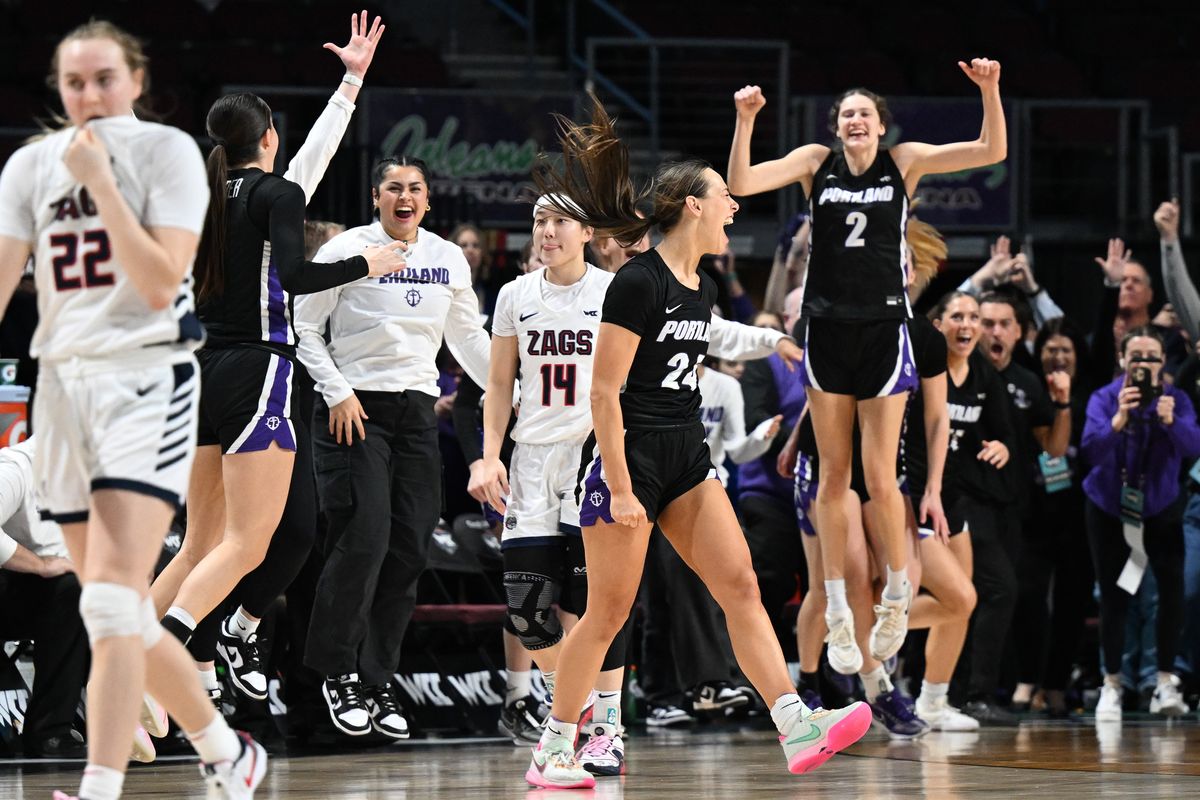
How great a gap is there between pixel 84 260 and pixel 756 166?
329cm

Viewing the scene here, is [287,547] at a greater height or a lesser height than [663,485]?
lesser

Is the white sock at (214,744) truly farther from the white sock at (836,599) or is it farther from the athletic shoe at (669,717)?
the athletic shoe at (669,717)

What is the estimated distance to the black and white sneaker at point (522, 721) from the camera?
7.26 meters

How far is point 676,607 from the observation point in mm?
8148

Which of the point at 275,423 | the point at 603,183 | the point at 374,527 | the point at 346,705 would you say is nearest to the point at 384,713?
the point at 346,705

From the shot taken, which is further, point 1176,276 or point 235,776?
point 1176,276

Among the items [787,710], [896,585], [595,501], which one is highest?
[595,501]

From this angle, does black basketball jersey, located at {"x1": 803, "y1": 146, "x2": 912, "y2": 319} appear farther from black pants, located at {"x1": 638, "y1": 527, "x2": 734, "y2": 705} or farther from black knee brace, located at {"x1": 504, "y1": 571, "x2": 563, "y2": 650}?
black pants, located at {"x1": 638, "y1": 527, "x2": 734, "y2": 705}

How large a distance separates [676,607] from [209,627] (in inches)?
111

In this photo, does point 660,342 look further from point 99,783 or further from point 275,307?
point 99,783

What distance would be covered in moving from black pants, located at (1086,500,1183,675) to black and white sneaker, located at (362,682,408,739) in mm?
3982

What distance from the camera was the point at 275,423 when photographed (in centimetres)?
546

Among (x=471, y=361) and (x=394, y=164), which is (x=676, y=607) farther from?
(x=394, y=164)

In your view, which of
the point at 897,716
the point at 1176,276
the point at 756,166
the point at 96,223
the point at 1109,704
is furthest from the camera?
the point at 1176,276
